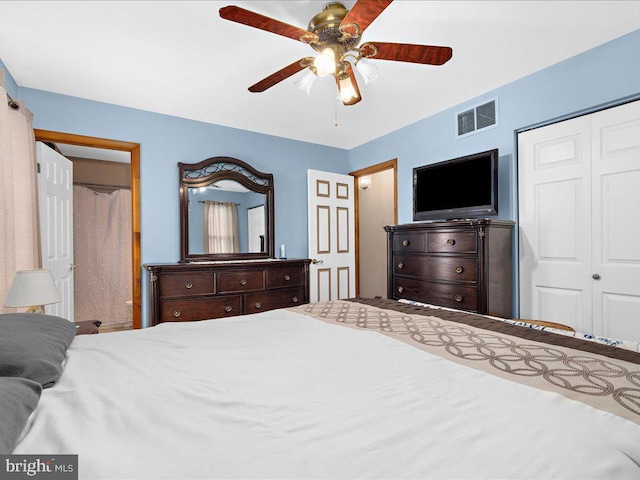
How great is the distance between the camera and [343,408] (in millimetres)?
809

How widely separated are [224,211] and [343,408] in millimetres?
3376

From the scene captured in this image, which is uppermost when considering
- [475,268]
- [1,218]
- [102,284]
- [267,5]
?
[267,5]

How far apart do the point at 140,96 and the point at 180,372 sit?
2.94 m

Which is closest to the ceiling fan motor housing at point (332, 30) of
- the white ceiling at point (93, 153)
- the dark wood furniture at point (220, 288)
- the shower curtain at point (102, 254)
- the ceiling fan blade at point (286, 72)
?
the ceiling fan blade at point (286, 72)

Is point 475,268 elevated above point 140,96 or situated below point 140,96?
below

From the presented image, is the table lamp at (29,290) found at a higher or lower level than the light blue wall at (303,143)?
lower

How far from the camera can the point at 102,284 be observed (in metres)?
4.80

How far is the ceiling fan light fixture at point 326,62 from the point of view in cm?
175

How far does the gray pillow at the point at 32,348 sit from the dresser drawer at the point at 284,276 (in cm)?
239

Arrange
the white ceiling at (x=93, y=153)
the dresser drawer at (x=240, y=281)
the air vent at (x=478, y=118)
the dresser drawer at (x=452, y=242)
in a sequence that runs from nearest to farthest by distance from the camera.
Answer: the dresser drawer at (x=452, y=242) < the air vent at (x=478, y=118) < the dresser drawer at (x=240, y=281) < the white ceiling at (x=93, y=153)

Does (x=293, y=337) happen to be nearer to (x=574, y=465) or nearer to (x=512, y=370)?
(x=512, y=370)

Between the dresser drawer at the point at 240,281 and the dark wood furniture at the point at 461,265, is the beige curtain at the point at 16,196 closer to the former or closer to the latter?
A: the dresser drawer at the point at 240,281

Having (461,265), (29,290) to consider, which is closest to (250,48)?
(29,290)

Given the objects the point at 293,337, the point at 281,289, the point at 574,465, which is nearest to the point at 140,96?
the point at 281,289
